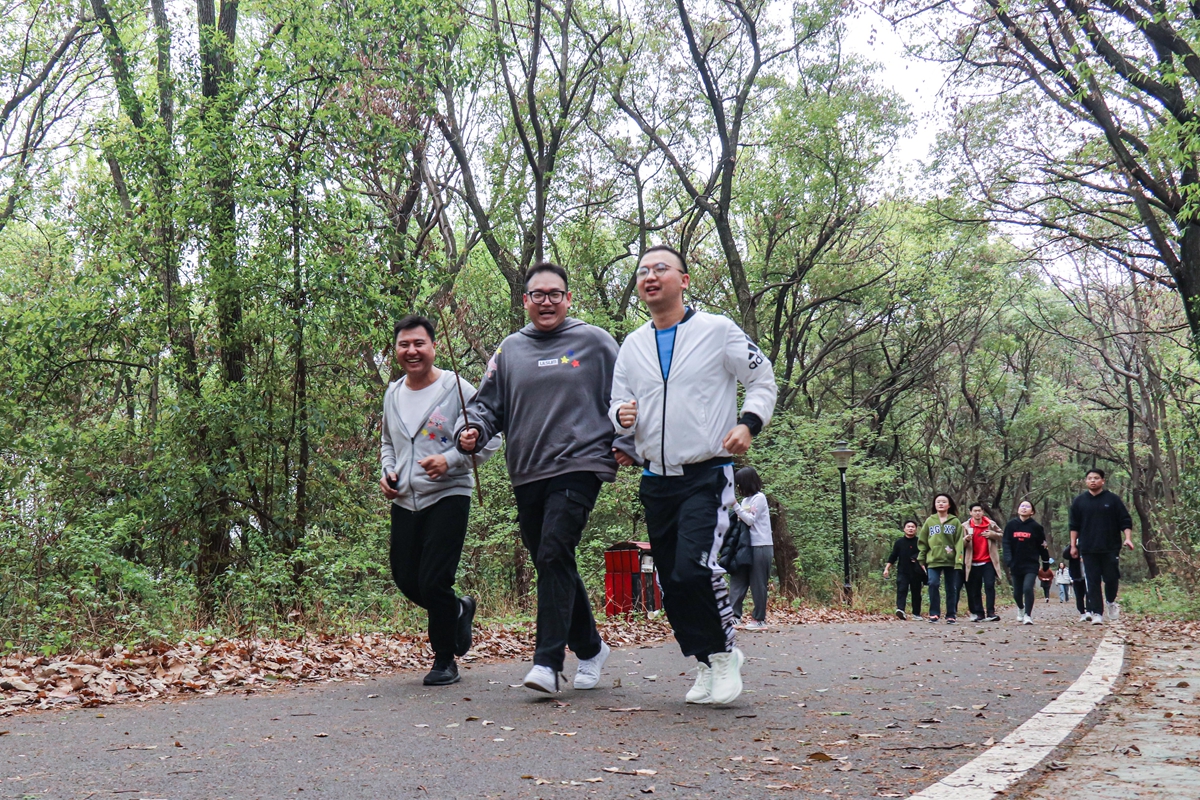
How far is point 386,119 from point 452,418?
822cm

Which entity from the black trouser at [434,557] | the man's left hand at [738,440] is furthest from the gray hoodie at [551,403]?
the man's left hand at [738,440]

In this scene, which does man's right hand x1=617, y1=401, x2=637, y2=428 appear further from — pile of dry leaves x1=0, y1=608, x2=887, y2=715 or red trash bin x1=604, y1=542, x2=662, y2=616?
red trash bin x1=604, y1=542, x2=662, y2=616

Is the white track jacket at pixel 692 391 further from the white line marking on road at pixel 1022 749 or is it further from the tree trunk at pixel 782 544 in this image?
the tree trunk at pixel 782 544

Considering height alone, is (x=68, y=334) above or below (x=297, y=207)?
below

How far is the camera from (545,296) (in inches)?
227

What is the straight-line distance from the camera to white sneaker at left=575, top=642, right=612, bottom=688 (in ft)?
19.0

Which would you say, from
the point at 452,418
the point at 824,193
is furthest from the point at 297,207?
the point at 824,193

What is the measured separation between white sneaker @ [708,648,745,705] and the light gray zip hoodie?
5.73ft

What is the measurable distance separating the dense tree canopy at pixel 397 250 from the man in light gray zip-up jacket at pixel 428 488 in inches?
29.5

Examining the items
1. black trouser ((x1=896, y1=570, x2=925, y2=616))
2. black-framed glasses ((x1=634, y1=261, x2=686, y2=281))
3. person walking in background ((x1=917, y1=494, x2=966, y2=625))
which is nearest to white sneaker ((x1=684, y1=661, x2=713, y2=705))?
black-framed glasses ((x1=634, y1=261, x2=686, y2=281))

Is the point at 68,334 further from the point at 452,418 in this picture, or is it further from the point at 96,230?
the point at 452,418

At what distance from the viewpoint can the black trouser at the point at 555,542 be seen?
17.3ft

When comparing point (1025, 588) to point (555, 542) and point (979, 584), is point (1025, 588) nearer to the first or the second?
point (979, 584)

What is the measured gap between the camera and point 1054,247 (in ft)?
67.9
